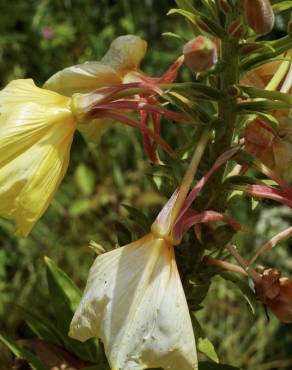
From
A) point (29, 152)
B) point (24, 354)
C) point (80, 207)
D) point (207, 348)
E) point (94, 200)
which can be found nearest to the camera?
point (29, 152)

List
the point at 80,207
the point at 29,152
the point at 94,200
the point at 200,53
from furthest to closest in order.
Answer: the point at 94,200
the point at 80,207
the point at 29,152
the point at 200,53

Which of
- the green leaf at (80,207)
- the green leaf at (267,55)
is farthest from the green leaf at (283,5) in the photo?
A: the green leaf at (80,207)

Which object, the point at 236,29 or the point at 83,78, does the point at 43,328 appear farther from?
the point at 236,29

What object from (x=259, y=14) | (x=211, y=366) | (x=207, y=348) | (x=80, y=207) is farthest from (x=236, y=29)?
(x=80, y=207)

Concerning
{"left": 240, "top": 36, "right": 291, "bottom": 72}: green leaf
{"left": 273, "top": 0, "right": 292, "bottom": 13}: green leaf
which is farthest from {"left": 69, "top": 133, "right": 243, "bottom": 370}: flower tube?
{"left": 273, "top": 0, "right": 292, "bottom": 13}: green leaf

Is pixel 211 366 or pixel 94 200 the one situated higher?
pixel 211 366

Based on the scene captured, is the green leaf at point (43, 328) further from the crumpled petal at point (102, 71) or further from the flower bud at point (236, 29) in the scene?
the flower bud at point (236, 29)
